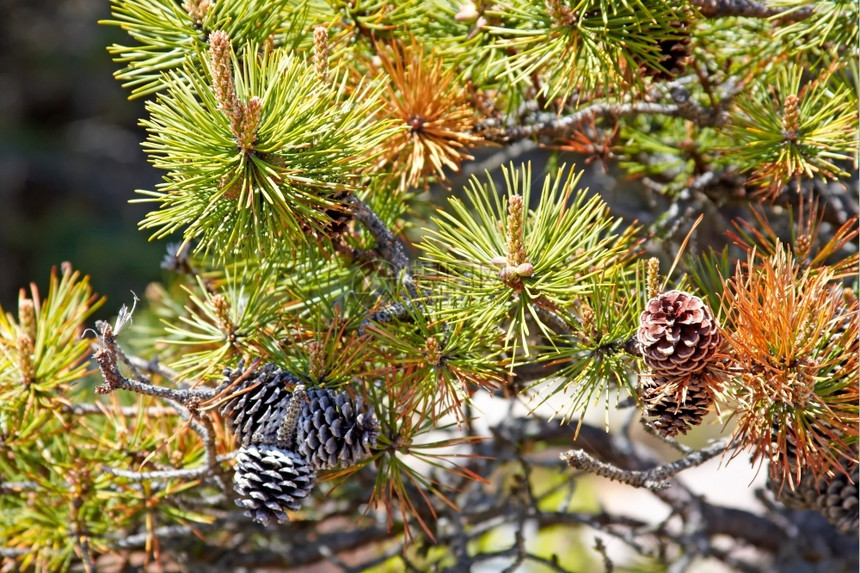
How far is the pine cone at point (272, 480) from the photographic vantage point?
2.20ft

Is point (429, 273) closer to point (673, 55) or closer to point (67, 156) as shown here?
point (673, 55)

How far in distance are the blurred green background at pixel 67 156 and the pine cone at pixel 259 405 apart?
3023mm

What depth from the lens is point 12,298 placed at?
150 inches

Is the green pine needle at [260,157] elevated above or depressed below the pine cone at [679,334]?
above

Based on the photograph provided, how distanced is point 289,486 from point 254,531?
0.41 metres

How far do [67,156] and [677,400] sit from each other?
160 inches

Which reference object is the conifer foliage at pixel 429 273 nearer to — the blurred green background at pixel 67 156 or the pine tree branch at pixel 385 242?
the pine tree branch at pixel 385 242

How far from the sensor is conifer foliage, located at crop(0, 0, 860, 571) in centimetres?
63

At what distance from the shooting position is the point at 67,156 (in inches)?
160

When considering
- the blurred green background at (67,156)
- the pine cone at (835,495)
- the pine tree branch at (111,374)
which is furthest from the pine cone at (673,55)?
the blurred green background at (67,156)

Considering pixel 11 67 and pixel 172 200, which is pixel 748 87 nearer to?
pixel 172 200

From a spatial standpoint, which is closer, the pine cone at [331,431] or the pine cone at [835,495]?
the pine cone at [331,431]

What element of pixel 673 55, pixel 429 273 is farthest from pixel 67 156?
pixel 673 55

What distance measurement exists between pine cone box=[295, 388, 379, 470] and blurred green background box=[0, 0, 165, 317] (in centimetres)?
306
